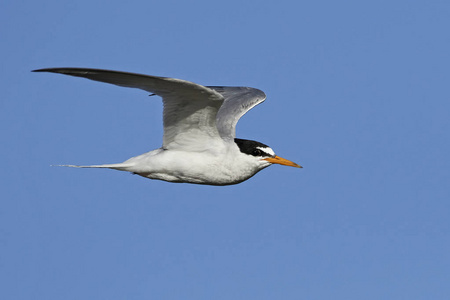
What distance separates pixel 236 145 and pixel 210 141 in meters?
0.45

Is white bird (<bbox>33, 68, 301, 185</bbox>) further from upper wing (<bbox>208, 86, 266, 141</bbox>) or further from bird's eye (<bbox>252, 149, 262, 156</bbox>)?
upper wing (<bbox>208, 86, 266, 141</bbox>)

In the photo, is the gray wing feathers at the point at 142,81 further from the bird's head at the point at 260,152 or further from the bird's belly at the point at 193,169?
the bird's head at the point at 260,152

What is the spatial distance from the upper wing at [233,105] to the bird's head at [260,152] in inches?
18.7

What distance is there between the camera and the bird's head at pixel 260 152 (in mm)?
11320

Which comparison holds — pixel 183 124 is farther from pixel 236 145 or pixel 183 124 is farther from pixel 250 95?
pixel 250 95

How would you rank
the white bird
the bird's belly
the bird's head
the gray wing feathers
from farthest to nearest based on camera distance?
the bird's head → the bird's belly → the white bird → the gray wing feathers

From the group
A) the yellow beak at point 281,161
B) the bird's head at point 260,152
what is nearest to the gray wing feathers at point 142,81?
the bird's head at point 260,152

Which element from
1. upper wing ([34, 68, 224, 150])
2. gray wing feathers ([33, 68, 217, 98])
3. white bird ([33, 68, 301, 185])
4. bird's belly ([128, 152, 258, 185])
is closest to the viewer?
gray wing feathers ([33, 68, 217, 98])

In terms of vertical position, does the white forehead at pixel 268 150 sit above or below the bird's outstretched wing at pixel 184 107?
below

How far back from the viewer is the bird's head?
11320mm

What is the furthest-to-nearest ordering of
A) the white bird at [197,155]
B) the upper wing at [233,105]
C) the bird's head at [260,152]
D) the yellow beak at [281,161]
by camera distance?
the upper wing at [233,105] → the yellow beak at [281,161] → the bird's head at [260,152] → the white bird at [197,155]

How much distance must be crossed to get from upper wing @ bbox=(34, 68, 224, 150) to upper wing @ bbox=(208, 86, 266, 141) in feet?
2.58

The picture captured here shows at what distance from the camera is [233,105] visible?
13.5 m

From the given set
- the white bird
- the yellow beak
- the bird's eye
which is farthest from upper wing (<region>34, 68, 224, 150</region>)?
the yellow beak
